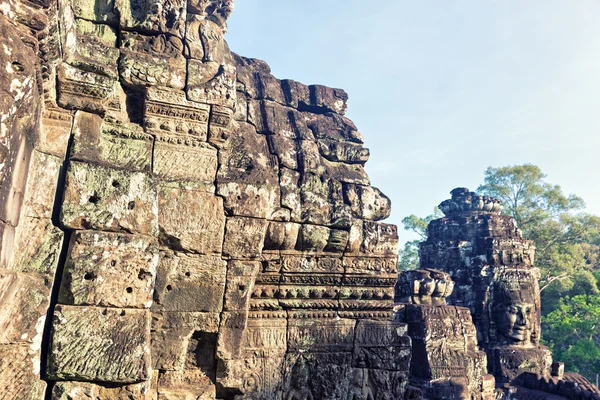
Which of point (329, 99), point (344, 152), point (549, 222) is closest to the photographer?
point (344, 152)

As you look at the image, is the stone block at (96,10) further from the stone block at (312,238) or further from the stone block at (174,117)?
the stone block at (312,238)

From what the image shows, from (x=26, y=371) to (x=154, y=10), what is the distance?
8.87ft

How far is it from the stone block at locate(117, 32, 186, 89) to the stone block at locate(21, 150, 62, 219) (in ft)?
3.24

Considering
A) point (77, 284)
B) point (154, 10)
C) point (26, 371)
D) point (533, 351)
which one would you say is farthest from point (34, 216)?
point (533, 351)

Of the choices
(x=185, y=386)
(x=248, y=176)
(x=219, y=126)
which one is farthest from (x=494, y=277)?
(x=185, y=386)

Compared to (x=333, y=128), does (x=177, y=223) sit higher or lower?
lower

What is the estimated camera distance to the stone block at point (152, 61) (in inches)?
143

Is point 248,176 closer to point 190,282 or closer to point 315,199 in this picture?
point 315,199

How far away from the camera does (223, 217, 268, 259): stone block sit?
3.77 metres

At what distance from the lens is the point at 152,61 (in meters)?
3.73

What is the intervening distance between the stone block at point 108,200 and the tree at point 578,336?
15.0 m

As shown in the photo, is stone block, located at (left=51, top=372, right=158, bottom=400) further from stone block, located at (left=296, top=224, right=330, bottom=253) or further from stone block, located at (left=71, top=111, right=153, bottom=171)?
stone block, located at (left=296, top=224, right=330, bottom=253)

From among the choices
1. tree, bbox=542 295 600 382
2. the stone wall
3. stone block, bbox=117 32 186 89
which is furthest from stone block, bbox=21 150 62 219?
tree, bbox=542 295 600 382

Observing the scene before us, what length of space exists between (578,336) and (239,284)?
1671cm
